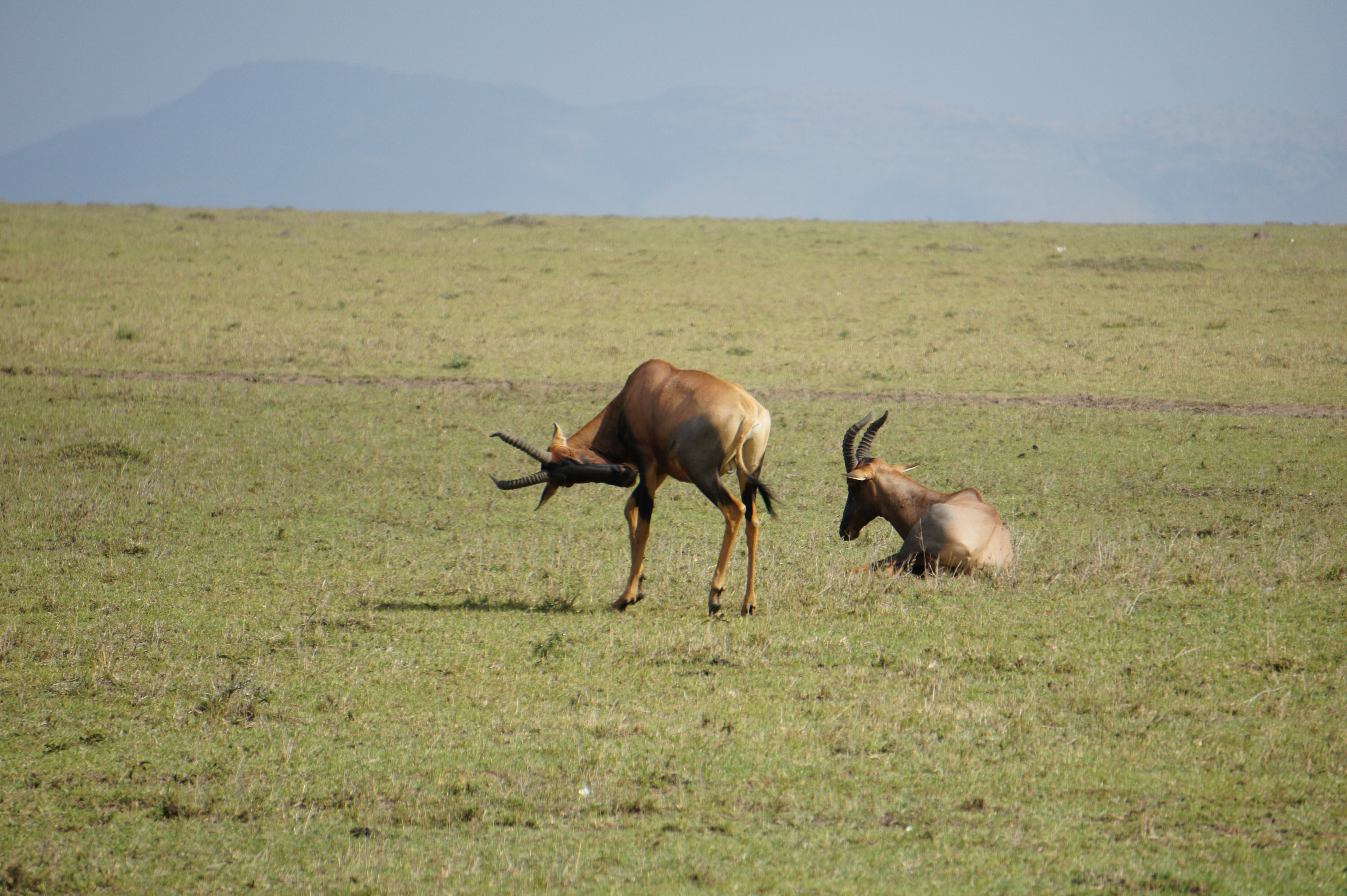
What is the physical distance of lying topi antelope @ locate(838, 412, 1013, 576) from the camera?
30.8ft

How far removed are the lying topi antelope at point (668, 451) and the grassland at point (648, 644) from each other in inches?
25.9

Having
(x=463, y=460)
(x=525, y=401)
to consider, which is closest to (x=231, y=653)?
(x=463, y=460)

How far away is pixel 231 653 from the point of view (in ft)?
24.8

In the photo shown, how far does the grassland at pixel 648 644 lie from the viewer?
5.11 m

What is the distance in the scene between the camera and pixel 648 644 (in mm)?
7762

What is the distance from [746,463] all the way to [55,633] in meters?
4.81

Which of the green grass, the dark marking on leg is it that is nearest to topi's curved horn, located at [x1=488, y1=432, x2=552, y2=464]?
the dark marking on leg

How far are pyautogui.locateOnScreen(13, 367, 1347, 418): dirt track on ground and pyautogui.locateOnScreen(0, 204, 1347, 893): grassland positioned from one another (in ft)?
0.50

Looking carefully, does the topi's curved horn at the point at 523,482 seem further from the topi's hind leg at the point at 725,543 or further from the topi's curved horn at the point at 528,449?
the topi's hind leg at the point at 725,543

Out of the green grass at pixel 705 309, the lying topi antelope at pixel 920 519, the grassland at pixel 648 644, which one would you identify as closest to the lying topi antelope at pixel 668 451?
the grassland at pixel 648 644

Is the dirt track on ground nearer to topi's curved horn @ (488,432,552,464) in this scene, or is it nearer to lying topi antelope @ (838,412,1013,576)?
lying topi antelope @ (838,412,1013,576)

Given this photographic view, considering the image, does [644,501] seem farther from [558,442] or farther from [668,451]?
[558,442]

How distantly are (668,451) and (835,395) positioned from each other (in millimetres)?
10720

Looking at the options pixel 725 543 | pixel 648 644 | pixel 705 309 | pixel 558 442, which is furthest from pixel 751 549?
pixel 705 309
